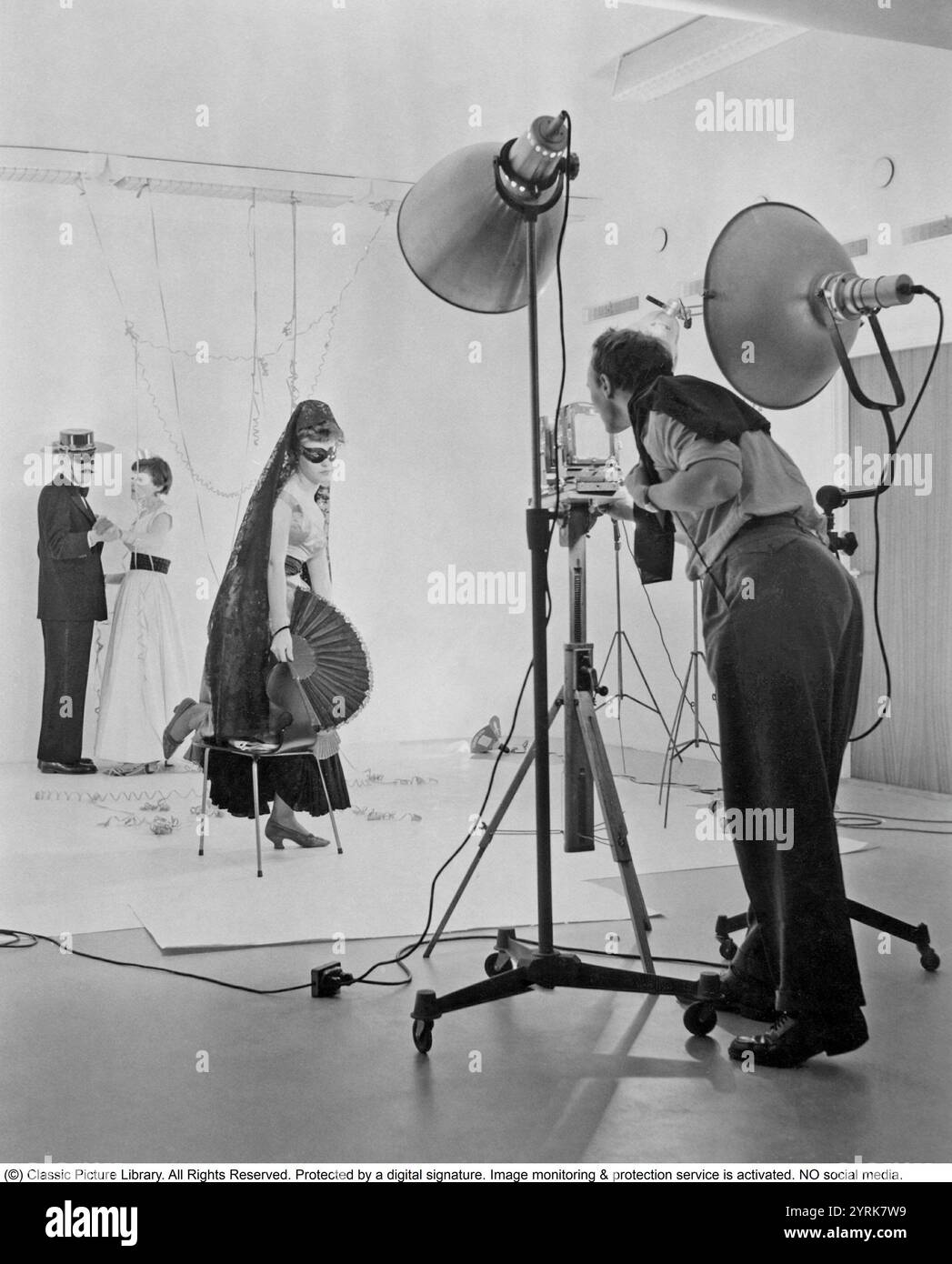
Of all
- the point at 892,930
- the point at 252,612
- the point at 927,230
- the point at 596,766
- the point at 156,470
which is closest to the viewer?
the point at 596,766

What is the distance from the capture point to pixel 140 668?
7066 millimetres

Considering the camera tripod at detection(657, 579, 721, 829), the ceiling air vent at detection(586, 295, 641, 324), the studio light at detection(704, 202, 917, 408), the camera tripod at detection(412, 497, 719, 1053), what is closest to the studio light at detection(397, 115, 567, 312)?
the studio light at detection(704, 202, 917, 408)

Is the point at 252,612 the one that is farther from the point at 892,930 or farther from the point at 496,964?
the point at 892,930

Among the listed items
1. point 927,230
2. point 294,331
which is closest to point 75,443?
point 294,331

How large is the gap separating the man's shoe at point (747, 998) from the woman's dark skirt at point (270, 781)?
2367 millimetres

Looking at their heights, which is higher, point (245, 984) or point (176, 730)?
point (176, 730)

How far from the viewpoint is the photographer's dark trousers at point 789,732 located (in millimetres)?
2512

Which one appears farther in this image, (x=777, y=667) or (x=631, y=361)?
(x=631, y=361)

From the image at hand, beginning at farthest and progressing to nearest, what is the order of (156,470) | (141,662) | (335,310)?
(335,310) < (156,470) < (141,662)

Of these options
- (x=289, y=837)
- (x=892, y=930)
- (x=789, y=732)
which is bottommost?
(x=289, y=837)

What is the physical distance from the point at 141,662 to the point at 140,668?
35 mm

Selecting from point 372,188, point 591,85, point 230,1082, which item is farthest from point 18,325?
point 230,1082

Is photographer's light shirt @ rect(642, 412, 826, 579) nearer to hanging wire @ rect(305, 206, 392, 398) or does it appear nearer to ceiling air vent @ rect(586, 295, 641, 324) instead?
ceiling air vent @ rect(586, 295, 641, 324)

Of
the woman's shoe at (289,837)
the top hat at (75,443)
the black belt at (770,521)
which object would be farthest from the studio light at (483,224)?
the top hat at (75,443)
